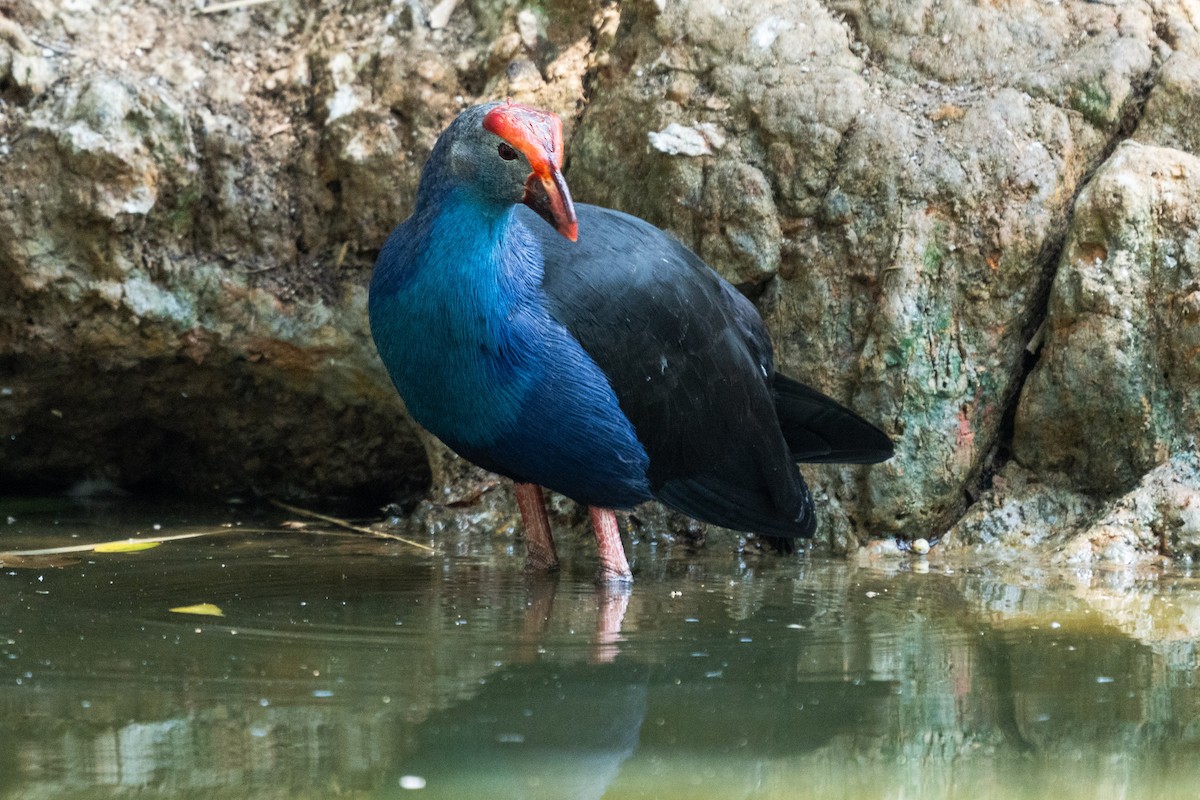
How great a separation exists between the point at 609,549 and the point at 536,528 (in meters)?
0.33

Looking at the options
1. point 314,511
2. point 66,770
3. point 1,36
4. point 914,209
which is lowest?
point 66,770

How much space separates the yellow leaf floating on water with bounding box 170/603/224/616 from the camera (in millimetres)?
3564

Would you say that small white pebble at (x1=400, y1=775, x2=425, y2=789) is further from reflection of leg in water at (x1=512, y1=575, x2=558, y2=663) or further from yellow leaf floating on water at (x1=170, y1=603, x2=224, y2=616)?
yellow leaf floating on water at (x1=170, y1=603, x2=224, y2=616)

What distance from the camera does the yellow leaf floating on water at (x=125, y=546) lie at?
15.4ft

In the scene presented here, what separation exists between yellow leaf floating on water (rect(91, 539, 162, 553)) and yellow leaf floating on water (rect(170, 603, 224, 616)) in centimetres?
116

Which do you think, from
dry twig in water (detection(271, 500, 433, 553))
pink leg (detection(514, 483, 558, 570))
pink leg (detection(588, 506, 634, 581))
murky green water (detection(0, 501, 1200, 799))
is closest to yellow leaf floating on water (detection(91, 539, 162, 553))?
murky green water (detection(0, 501, 1200, 799))

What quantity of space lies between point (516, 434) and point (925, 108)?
87.8 inches

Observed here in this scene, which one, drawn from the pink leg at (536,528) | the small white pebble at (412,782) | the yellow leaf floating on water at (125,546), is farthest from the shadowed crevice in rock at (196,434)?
the small white pebble at (412,782)

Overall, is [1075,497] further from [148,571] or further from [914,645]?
[148,571]

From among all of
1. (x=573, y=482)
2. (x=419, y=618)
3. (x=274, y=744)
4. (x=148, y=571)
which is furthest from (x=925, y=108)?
(x=274, y=744)

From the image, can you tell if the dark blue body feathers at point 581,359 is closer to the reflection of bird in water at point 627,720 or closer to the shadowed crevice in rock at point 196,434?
the reflection of bird in water at point 627,720

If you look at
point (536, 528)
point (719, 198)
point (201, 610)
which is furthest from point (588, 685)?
point (719, 198)

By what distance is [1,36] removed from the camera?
5.56 m

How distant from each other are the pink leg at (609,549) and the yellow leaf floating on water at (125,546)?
1.63 meters
